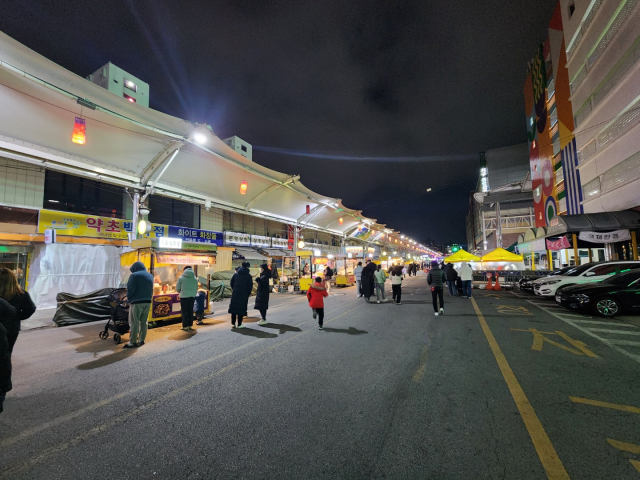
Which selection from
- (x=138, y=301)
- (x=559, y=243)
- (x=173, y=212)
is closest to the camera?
(x=138, y=301)

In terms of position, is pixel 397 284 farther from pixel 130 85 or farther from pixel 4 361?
pixel 130 85

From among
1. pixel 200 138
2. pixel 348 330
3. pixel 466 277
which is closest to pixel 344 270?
pixel 466 277

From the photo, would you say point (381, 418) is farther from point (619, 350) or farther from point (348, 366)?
point (619, 350)

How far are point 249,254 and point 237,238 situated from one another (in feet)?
5.49

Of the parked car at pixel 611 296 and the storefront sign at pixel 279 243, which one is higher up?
the storefront sign at pixel 279 243

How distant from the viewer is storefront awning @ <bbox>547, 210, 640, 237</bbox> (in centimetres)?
→ 1296

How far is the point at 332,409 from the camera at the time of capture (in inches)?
124

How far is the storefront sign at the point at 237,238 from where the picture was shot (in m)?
22.1

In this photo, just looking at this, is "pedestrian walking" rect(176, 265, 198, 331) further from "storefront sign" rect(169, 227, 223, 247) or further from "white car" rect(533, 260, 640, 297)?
"white car" rect(533, 260, 640, 297)

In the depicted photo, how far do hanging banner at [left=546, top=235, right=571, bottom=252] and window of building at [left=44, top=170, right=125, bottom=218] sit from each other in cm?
2763

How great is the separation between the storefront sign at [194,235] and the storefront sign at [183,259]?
22.2ft

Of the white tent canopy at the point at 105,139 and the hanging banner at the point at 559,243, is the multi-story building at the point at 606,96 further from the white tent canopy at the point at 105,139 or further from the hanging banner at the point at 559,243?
the white tent canopy at the point at 105,139

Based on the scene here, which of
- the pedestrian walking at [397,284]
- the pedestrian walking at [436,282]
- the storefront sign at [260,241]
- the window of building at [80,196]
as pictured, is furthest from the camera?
the storefront sign at [260,241]

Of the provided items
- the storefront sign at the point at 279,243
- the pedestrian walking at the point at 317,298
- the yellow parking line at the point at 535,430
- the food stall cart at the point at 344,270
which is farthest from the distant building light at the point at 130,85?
the yellow parking line at the point at 535,430
